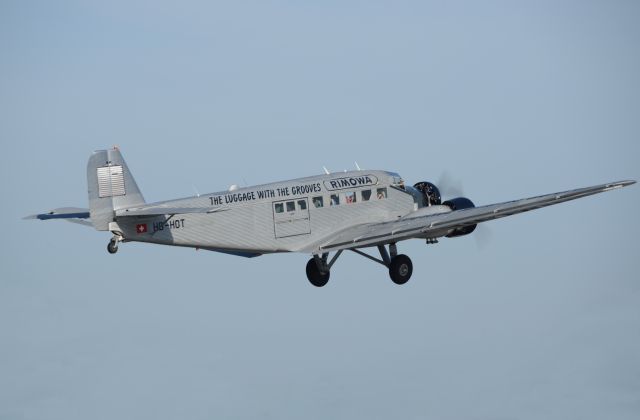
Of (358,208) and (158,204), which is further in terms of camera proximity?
(358,208)

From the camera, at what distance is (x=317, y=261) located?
51.3 meters

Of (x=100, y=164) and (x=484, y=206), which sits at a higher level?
(x=100, y=164)

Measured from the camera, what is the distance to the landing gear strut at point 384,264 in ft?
165

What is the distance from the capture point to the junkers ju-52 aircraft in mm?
46844

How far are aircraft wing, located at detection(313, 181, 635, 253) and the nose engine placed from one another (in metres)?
1.00

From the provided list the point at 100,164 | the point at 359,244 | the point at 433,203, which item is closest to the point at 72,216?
the point at 100,164

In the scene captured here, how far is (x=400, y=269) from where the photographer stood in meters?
50.3

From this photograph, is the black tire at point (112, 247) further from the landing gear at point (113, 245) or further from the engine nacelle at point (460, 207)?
the engine nacelle at point (460, 207)

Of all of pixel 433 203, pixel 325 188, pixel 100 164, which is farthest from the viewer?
pixel 433 203

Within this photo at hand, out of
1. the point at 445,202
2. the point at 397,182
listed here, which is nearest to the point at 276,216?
the point at 397,182

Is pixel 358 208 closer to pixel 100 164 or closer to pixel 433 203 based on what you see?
pixel 433 203

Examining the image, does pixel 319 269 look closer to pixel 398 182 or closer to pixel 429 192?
pixel 398 182

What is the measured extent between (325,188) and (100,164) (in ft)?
28.3

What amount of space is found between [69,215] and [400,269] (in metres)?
12.5
